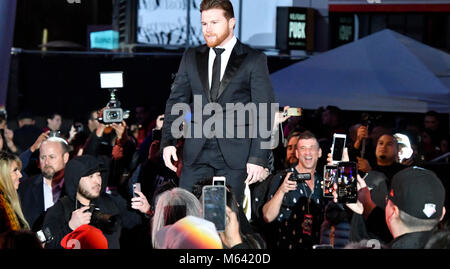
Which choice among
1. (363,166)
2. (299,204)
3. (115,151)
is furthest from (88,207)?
(115,151)

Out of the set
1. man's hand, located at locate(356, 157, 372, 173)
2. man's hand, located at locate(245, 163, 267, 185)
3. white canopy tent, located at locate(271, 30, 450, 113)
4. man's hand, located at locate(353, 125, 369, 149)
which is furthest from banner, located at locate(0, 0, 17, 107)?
white canopy tent, located at locate(271, 30, 450, 113)

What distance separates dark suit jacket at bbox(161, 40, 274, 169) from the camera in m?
5.29

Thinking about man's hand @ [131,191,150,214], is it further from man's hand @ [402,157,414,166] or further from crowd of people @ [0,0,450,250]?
man's hand @ [402,157,414,166]

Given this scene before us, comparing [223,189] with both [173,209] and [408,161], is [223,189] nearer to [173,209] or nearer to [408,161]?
[173,209]

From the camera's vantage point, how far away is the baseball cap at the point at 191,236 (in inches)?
127

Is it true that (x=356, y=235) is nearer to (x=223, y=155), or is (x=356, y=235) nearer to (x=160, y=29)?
(x=223, y=155)

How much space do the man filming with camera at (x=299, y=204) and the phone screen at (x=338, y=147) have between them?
28cm

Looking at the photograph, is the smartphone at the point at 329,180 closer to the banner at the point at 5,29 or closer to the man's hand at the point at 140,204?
the man's hand at the point at 140,204

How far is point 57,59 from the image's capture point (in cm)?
1727

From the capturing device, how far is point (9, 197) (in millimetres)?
5496

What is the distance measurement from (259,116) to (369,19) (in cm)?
1596

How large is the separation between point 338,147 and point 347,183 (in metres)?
0.75

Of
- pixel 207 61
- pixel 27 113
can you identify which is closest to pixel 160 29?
pixel 27 113

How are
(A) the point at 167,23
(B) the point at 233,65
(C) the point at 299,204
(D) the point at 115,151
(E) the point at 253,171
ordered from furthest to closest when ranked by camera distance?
(A) the point at 167,23 < (D) the point at 115,151 < (C) the point at 299,204 < (B) the point at 233,65 < (E) the point at 253,171
